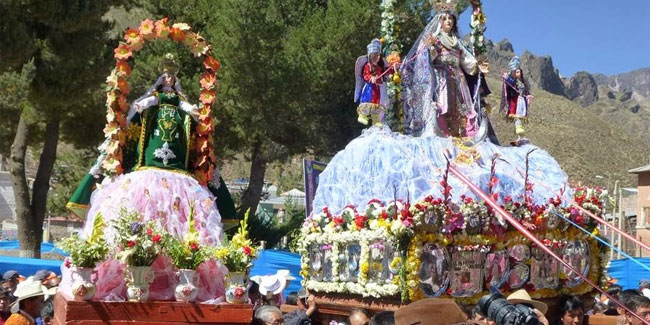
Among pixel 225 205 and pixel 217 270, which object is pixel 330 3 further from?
pixel 217 270

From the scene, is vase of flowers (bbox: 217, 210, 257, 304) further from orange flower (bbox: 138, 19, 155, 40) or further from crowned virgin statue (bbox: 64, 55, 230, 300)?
orange flower (bbox: 138, 19, 155, 40)

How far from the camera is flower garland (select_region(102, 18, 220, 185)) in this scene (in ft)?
31.2

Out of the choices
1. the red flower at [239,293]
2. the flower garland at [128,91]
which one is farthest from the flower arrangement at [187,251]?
the flower garland at [128,91]

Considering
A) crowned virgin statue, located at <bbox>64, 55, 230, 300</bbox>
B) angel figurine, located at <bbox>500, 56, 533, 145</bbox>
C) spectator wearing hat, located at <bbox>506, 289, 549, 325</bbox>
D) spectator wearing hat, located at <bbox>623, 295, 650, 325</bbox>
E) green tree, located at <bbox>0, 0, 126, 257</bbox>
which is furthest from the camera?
green tree, located at <bbox>0, 0, 126, 257</bbox>

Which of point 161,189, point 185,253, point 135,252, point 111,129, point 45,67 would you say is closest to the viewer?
point 135,252

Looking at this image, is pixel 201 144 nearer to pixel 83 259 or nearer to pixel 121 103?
pixel 121 103

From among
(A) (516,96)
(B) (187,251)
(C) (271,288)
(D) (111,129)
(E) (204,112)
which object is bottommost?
(C) (271,288)

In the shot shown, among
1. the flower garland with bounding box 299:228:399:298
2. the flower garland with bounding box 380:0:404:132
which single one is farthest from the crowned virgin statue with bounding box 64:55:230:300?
the flower garland with bounding box 380:0:404:132

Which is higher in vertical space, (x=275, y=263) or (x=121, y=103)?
(x=121, y=103)

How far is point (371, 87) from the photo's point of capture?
42.0 feet

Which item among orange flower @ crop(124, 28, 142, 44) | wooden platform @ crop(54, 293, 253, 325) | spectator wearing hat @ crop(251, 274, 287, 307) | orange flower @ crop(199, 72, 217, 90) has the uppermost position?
orange flower @ crop(124, 28, 142, 44)

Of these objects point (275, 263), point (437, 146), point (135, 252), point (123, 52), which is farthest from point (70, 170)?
point (135, 252)

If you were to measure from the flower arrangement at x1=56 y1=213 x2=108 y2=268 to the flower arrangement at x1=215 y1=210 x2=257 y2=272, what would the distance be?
1.07 metres

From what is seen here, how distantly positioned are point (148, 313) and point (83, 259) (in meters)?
0.71
